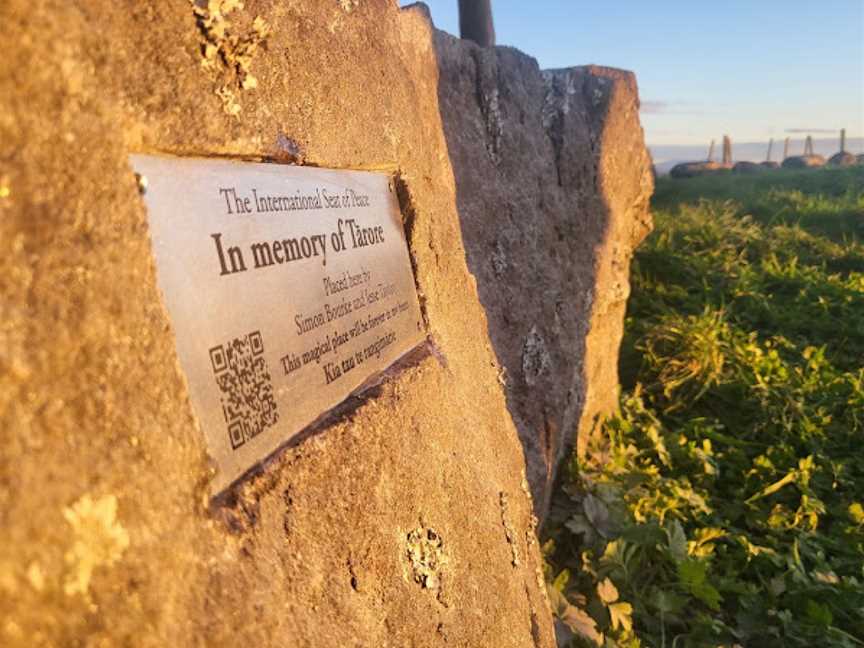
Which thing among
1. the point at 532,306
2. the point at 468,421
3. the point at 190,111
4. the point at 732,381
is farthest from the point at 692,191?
the point at 190,111

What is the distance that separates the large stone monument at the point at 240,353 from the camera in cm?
72

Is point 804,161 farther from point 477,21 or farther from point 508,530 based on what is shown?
point 508,530

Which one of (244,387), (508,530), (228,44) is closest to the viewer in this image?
(244,387)

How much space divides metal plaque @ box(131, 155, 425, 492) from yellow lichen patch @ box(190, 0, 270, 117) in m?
0.12

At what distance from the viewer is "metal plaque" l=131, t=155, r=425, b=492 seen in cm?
90

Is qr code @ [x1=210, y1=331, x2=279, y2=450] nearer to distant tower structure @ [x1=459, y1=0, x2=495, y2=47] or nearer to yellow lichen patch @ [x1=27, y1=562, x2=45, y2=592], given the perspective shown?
yellow lichen patch @ [x1=27, y1=562, x2=45, y2=592]

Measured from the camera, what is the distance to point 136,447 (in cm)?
79

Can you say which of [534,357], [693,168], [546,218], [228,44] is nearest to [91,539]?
[228,44]

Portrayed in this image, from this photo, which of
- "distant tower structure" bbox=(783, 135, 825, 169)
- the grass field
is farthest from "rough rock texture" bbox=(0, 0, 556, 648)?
"distant tower structure" bbox=(783, 135, 825, 169)

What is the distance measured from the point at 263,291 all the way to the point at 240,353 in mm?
108

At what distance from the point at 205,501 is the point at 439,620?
2.05ft

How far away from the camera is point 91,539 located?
2.36 ft

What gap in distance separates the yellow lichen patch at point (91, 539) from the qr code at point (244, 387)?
210 mm

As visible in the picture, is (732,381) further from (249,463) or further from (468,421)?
(249,463)
